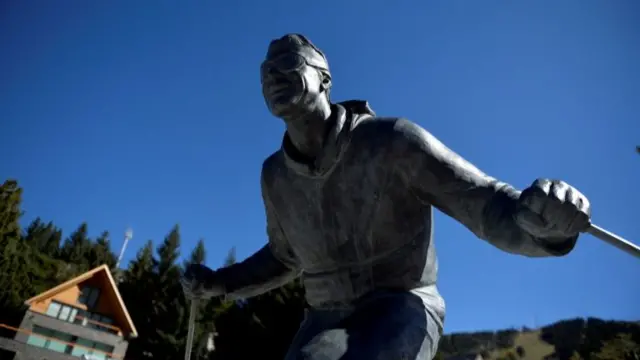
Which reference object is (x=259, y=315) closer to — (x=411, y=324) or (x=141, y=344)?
(x=141, y=344)

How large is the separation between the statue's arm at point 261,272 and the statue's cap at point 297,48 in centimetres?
108

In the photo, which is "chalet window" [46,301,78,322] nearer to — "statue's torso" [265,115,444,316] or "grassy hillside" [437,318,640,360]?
"statue's torso" [265,115,444,316]

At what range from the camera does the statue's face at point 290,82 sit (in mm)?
2365

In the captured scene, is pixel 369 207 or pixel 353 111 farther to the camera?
pixel 353 111

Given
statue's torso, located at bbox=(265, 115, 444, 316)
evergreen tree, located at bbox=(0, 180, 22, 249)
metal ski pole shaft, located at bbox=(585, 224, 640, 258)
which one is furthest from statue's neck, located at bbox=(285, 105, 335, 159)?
evergreen tree, located at bbox=(0, 180, 22, 249)

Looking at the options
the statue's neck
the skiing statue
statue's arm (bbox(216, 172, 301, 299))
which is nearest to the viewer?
the skiing statue

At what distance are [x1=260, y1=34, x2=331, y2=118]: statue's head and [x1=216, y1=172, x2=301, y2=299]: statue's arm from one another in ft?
2.99

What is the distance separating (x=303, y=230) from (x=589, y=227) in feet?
4.54

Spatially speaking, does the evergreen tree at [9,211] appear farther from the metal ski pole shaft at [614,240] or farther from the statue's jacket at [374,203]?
the metal ski pole shaft at [614,240]

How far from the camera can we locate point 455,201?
2.16 metres

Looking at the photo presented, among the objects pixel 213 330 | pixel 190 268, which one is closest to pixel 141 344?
pixel 213 330

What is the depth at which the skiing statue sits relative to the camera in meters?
2.06

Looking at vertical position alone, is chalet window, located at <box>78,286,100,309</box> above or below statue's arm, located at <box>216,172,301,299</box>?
above

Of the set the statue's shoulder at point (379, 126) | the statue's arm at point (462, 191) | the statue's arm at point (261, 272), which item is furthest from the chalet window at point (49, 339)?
the statue's arm at point (462, 191)
